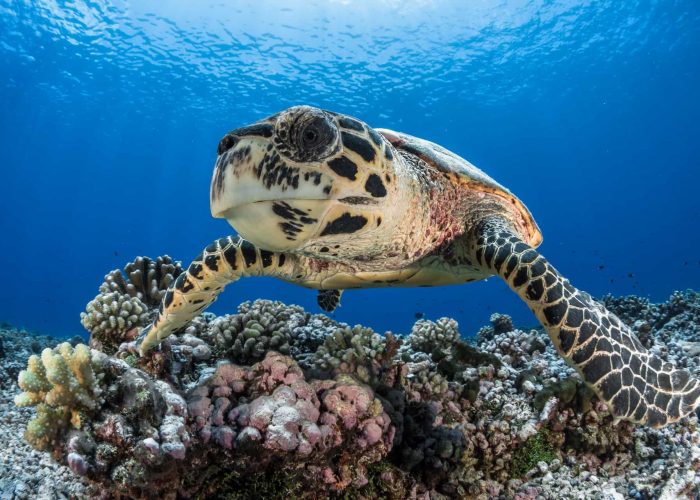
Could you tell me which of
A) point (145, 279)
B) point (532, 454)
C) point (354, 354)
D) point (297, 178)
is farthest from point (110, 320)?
point (532, 454)

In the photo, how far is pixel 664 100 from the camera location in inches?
2029

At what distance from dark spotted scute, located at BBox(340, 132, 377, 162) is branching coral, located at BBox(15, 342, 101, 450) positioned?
1.84 meters

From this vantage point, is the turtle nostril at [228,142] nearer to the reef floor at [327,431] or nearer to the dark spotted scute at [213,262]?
the dark spotted scute at [213,262]

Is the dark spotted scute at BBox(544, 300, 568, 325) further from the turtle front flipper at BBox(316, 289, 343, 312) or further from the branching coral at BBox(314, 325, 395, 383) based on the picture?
the turtle front flipper at BBox(316, 289, 343, 312)

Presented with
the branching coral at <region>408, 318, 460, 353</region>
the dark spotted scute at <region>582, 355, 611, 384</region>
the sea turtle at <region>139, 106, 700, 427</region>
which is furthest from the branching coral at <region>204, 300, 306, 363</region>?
the dark spotted scute at <region>582, 355, 611, 384</region>

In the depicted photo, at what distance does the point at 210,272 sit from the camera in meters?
3.25

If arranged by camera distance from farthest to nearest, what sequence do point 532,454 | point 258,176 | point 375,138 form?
point 532,454 → point 375,138 → point 258,176

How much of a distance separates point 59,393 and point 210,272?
53.2 inches

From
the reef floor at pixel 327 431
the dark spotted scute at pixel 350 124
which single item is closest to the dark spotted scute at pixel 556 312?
the reef floor at pixel 327 431

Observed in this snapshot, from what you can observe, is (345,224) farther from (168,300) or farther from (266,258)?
(168,300)

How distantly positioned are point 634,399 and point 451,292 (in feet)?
363

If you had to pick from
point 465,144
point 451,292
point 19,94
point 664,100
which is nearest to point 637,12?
point 465,144

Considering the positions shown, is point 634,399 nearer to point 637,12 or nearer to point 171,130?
point 637,12

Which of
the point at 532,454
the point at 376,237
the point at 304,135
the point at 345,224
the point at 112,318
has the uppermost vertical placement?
the point at 112,318
